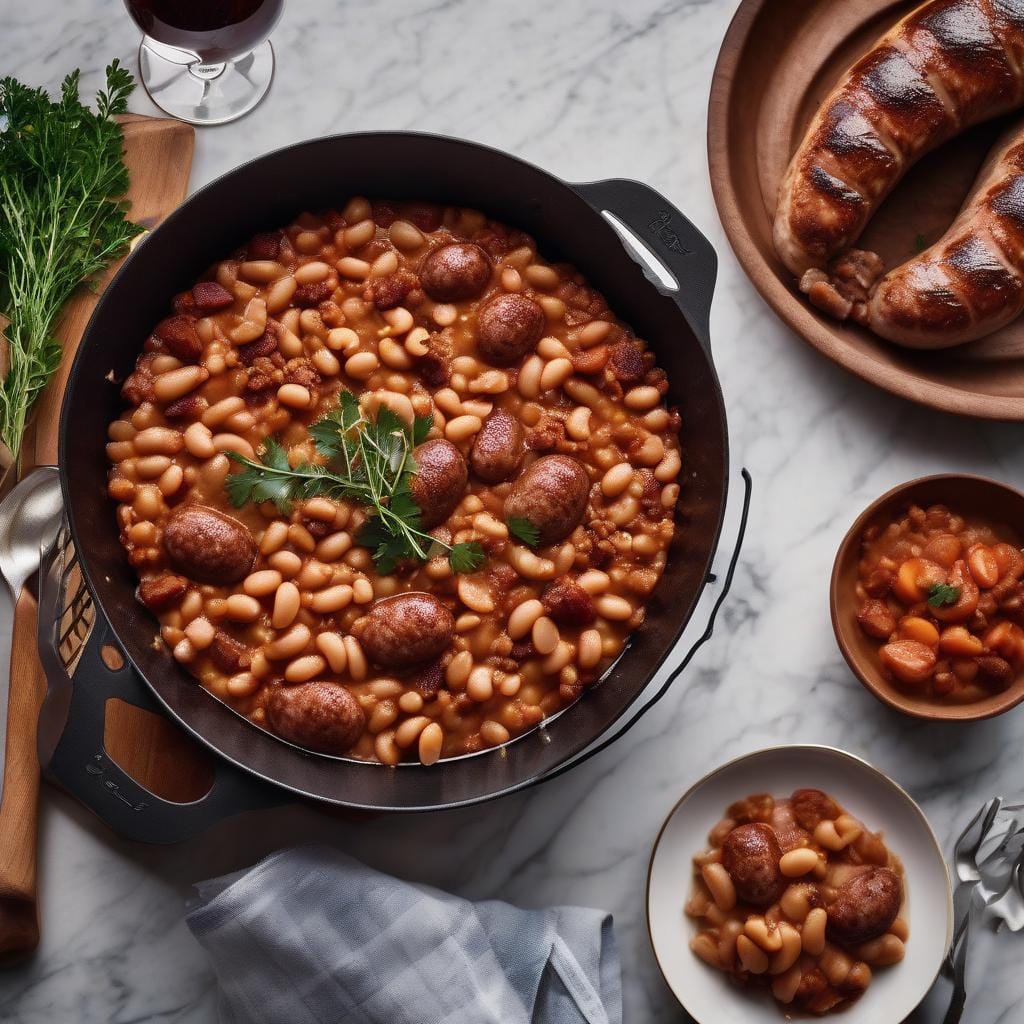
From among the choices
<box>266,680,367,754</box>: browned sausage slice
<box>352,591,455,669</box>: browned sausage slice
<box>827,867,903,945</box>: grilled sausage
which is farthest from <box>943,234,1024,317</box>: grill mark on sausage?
<box>266,680,367,754</box>: browned sausage slice

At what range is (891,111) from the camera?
4.14 meters

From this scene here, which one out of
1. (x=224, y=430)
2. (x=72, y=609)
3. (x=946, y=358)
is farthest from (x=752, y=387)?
(x=72, y=609)

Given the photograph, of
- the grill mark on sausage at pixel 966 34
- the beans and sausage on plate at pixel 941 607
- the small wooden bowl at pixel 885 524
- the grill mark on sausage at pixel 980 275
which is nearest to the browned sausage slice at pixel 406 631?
the small wooden bowl at pixel 885 524

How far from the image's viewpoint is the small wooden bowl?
13.2ft

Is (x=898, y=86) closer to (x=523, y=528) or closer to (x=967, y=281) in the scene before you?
(x=967, y=281)

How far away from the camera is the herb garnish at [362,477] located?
12.1ft

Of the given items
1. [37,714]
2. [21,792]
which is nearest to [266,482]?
[37,714]

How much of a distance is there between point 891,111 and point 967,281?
643 millimetres

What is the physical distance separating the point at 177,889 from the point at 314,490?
1.50m

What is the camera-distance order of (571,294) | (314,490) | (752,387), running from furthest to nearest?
(752,387) < (571,294) < (314,490)

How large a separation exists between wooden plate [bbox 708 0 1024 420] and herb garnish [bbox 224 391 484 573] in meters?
1.36

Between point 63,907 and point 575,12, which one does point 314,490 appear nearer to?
point 63,907

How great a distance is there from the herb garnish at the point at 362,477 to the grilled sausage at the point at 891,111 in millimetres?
1540

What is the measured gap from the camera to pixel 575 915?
13.4 feet
